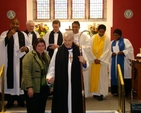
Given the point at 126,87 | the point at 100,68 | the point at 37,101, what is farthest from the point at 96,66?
the point at 37,101

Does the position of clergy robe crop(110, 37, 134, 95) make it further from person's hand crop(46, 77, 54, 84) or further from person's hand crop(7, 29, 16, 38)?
person's hand crop(46, 77, 54, 84)

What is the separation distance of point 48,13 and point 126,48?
581cm

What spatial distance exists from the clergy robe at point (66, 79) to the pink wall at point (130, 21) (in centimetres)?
674

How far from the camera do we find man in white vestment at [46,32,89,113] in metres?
4.59

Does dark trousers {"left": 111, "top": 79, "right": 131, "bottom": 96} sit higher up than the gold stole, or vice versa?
the gold stole

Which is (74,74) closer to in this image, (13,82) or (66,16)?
(13,82)

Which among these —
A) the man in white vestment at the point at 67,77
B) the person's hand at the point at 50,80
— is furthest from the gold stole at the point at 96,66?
the person's hand at the point at 50,80

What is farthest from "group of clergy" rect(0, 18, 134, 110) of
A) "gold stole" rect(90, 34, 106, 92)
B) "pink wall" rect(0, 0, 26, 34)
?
"pink wall" rect(0, 0, 26, 34)

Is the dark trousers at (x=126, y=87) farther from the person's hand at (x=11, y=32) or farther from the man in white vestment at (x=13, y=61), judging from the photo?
the person's hand at (x=11, y=32)

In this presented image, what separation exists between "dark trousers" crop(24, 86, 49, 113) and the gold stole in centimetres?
255

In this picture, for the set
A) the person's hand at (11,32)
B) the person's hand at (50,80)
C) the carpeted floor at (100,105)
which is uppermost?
the person's hand at (11,32)

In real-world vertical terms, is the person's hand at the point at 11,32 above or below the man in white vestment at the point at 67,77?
above

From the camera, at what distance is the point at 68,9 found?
12719 millimetres

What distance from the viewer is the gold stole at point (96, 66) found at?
718cm
